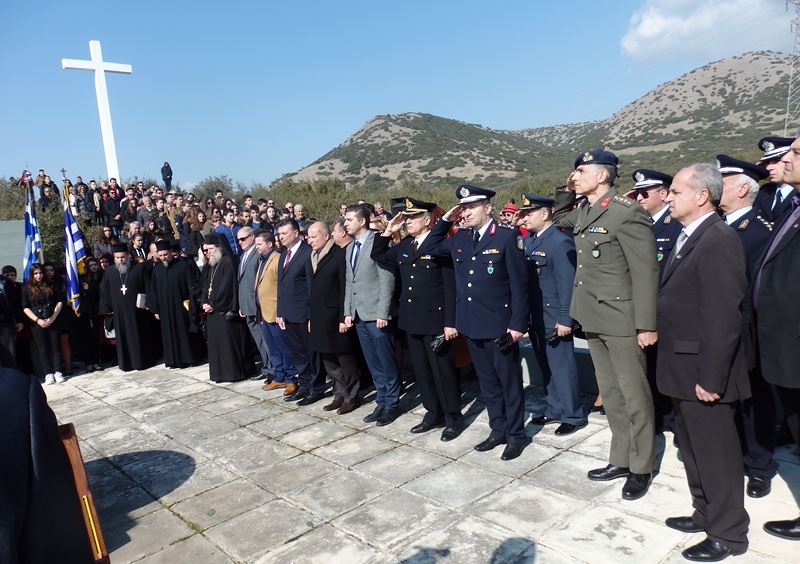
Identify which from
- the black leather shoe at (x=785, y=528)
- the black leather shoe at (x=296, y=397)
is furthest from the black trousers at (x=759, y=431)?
the black leather shoe at (x=296, y=397)

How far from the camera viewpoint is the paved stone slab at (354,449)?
171 inches

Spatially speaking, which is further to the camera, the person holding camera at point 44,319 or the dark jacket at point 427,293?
the person holding camera at point 44,319

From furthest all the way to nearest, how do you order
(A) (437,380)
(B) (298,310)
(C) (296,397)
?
(C) (296,397)
(B) (298,310)
(A) (437,380)

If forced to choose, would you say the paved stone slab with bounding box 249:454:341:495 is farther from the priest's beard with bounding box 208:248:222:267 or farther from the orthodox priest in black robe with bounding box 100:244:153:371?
the orthodox priest in black robe with bounding box 100:244:153:371

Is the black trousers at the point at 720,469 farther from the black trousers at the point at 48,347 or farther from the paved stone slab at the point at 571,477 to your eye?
the black trousers at the point at 48,347

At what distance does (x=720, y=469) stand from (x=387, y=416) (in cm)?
297

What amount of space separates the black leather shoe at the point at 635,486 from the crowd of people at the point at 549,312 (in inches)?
0.5

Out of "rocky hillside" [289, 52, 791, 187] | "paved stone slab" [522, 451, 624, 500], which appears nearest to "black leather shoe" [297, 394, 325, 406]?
"paved stone slab" [522, 451, 624, 500]

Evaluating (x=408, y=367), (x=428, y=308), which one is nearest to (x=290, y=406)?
(x=408, y=367)

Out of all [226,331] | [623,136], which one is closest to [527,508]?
[226,331]

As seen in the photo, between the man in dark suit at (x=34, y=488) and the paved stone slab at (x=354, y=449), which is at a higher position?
the man in dark suit at (x=34, y=488)

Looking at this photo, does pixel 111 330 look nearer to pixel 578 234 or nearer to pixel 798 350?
pixel 578 234

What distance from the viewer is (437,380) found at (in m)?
4.77

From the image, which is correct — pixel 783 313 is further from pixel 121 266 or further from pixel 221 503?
pixel 121 266
